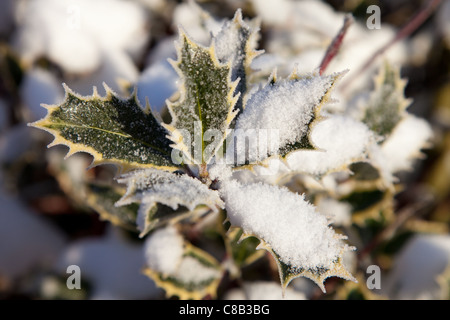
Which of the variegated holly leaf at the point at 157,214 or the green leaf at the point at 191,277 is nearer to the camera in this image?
the variegated holly leaf at the point at 157,214

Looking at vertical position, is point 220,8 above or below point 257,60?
above

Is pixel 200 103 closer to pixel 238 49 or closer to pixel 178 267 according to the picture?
pixel 238 49

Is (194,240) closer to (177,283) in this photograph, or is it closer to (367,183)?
(177,283)

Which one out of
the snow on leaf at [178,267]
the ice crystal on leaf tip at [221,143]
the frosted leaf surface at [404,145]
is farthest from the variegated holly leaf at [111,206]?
the frosted leaf surface at [404,145]

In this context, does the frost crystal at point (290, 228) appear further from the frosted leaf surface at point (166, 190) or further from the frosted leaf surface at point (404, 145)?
the frosted leaf surface at point (404, 145)

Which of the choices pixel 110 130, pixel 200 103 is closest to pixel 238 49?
pixel 200 103
